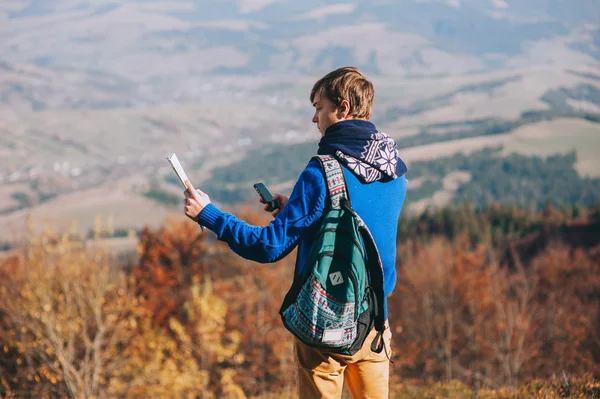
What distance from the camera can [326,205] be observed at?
163 inches

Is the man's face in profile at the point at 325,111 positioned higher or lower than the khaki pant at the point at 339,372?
higher

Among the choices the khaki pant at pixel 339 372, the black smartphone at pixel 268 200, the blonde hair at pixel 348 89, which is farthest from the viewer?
the black smartphone at pixel 268 200

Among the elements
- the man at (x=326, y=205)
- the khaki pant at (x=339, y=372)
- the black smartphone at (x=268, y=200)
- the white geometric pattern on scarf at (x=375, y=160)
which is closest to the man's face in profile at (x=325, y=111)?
the man at (x=326, y=205)

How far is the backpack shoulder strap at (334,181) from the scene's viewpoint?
411 centimetres

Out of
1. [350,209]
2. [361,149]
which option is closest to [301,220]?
[350,209]

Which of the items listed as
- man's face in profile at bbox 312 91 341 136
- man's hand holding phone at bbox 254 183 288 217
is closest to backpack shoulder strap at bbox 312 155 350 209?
man's face in profile at bbox 312 91 341 136

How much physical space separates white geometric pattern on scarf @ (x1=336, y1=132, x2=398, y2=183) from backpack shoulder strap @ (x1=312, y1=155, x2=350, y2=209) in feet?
0.24

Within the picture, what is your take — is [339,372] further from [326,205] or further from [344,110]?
[344,110]

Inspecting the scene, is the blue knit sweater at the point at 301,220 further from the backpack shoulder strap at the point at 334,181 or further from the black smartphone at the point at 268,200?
the black smartphone at the point at 268,200

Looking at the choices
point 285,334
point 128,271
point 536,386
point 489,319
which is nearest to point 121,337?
point 285,334

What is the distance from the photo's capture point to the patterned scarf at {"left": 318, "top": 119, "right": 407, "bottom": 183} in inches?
165

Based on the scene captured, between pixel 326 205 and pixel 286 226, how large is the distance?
296 mm

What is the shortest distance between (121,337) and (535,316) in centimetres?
3038

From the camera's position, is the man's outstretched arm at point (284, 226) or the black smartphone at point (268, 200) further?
the black smartphone at point (268, 200)
